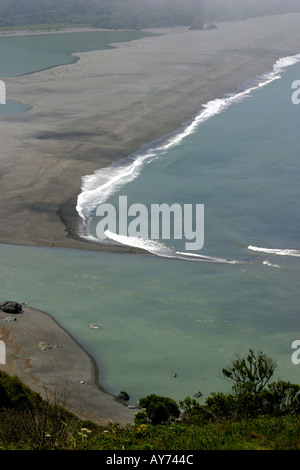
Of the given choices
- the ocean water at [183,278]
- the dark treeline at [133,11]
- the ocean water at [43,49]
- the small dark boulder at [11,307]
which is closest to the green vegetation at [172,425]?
the ocean water at [183,278]

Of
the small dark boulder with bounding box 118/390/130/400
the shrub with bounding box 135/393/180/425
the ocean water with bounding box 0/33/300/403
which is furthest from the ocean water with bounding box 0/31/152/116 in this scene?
the shrub with bounding box 135/393/180/425

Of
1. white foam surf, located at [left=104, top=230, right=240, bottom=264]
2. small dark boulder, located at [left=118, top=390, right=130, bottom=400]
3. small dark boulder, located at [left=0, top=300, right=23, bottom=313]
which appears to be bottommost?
small dark boulder, located at [left=118, top=390, right=130, bottom=400]

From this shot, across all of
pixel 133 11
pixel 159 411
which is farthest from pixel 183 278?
pixel 133 11

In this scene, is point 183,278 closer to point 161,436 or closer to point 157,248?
point 157,248

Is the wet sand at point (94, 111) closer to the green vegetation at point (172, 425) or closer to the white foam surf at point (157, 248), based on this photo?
the white foam surf at point (157, 248)

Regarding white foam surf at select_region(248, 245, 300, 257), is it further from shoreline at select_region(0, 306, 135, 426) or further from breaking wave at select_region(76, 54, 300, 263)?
shoreline at select_region(0, 306, 135, 426)

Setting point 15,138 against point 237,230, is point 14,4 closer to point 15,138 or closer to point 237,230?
point 15,138

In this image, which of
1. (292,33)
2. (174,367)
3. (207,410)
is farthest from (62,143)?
(292,33)
